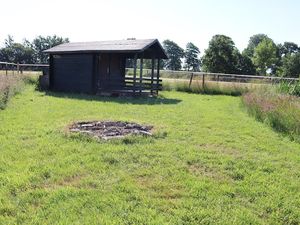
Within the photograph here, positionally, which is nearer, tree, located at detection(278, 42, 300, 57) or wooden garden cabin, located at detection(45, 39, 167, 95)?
wooden garden cabin, located at detection(45, 39, 167, 95)

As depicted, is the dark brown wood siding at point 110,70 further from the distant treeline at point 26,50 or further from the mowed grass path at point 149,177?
the distant treeline at point 26,50

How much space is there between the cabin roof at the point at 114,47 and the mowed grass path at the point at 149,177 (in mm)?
9799

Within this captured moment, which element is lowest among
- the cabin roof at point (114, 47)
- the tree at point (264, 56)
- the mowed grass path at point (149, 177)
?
the mowed grass path at point (149, 177)

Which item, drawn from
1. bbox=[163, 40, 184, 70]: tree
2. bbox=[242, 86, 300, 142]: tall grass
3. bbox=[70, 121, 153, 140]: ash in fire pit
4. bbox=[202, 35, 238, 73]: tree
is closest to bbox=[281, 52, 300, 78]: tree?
bbox=[202, 35, 238, 73]: tree

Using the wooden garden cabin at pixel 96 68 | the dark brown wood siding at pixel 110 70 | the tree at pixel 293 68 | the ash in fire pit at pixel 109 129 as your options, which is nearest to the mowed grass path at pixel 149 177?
the ash in fire pit at pixel 109 129

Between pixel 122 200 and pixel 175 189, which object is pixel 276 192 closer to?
pixel 175 189

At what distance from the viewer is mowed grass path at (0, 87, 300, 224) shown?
4254 mm

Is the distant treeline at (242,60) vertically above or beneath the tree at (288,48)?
beneath

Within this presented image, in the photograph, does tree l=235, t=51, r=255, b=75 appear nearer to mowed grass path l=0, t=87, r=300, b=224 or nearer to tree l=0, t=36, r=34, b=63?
tree l=0, t=36, r=34, b=63

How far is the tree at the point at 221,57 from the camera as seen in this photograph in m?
62.3

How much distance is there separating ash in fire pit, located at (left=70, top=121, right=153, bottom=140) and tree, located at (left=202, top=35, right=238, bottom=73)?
54668 mm

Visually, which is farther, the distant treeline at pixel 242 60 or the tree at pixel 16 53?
the tree at pixel 16 53

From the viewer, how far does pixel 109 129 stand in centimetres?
867

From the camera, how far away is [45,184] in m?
5.07
